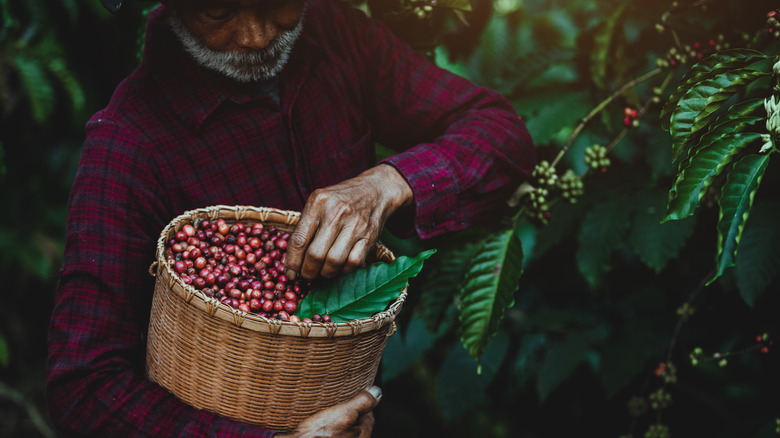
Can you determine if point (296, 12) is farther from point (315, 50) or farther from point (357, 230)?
point (357, 230)

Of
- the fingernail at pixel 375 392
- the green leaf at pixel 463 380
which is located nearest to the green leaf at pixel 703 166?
the fingernail at pixel 375 392

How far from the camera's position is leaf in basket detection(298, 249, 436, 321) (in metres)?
1.19

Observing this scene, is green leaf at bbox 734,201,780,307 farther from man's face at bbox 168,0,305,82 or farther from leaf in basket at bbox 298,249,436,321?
man's face at bbox 168,0,305,82

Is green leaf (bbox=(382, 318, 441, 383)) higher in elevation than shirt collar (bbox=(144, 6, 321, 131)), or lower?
lower

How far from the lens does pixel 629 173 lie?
6.19 ft

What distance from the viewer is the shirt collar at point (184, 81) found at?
138cm

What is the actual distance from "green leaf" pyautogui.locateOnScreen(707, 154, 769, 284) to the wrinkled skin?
2.15ft

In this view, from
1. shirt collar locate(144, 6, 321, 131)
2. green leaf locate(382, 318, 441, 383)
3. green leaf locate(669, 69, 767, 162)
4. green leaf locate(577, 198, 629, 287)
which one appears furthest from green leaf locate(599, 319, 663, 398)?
shirt collar locate(144, 6, 321, 131)

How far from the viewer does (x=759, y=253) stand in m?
1.58

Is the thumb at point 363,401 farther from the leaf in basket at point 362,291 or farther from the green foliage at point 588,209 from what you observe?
the green foliage at point 588,209

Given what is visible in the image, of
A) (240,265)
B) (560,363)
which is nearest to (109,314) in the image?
(240,265)

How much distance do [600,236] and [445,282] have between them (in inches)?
18.0

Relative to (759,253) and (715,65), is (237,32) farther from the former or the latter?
(759,253)

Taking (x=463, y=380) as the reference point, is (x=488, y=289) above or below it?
above
